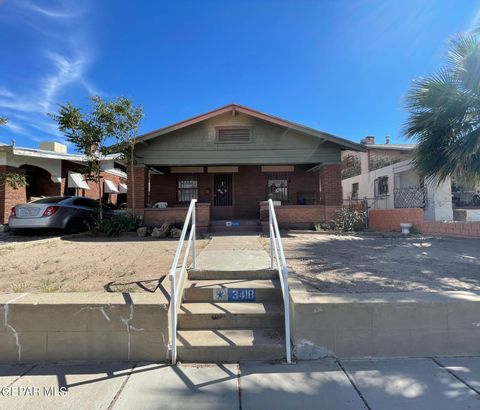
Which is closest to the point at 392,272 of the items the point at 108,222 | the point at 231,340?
the point at 231,340

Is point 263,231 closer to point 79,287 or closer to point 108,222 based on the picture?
point 108,222

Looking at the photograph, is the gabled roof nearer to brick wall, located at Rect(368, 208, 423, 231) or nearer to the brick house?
the brick house

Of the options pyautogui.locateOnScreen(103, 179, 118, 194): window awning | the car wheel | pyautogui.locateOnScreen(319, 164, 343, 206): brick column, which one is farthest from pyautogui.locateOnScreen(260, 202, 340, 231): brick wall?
pyautogui.locateOnScreen(103, 179, 118, 194): window awning

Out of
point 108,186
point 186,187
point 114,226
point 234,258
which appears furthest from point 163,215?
point 108,186

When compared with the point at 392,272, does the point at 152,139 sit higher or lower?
higher

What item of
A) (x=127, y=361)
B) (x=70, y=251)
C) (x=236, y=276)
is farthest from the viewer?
(x=70, y=251)

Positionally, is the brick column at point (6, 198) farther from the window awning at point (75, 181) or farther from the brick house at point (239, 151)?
the brick house at point (239, 151)

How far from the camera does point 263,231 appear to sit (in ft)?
38.8

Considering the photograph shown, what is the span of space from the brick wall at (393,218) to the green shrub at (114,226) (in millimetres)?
9070

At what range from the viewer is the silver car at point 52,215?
10.2m

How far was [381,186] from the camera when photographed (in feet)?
61.1

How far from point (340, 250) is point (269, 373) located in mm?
5112

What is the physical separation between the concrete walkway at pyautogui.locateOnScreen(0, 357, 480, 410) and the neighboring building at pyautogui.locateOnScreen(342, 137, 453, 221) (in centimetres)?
862

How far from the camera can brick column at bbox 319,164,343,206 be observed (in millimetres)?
12922
